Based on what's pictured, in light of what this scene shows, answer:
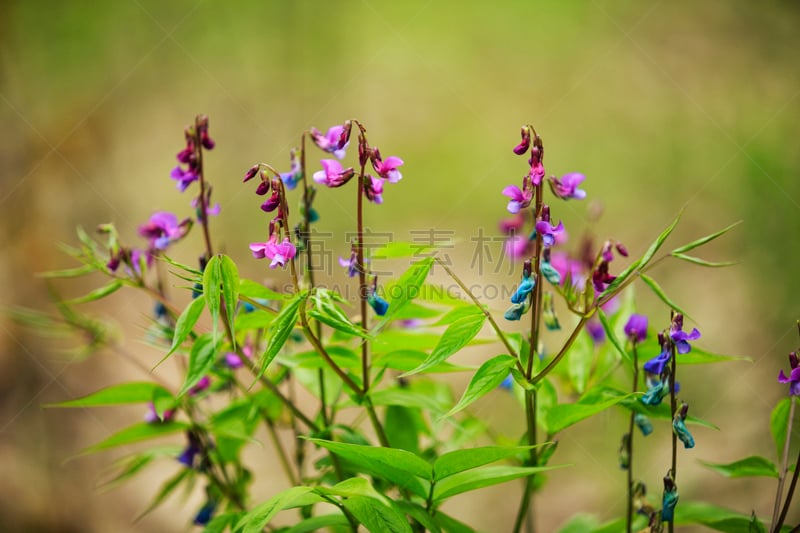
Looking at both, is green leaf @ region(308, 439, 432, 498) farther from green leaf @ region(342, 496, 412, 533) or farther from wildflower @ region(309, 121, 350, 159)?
wildflower @ region(309, 121, 350, 159)

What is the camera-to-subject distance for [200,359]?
886 millimetres

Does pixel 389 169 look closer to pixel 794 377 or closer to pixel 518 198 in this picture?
pixel 518 198

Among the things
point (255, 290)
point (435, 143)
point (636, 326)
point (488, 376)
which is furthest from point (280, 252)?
point (435, 143)

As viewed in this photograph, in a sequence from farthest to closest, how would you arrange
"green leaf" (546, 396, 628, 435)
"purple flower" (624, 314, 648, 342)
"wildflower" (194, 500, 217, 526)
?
"wildflower" (194, 500, 217, 526), "purple flower" (624, 314, 648, 342), "green leaf" (546, 396, 628, 435)

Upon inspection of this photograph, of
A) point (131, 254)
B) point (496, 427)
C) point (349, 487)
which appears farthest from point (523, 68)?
point (349, 487)

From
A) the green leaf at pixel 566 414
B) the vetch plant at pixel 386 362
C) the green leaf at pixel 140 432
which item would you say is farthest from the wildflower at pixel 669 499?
the green leaf at pixel 140 432

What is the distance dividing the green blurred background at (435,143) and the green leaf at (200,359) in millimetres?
1744

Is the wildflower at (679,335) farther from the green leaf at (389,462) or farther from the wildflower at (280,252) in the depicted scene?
the wildflower at (280,252)

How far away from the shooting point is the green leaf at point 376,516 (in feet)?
2.45

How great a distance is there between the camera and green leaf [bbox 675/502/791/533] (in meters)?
0.90

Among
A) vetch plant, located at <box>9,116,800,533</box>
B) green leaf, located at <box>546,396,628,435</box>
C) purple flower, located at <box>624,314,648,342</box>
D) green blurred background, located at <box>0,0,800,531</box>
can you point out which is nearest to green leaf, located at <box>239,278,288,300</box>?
vetch plant, located at <box>9,116,800,533</box>

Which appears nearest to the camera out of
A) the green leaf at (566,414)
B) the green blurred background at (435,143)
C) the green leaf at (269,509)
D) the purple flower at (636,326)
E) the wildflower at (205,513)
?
the green leaf at (269,509)

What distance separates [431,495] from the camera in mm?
841

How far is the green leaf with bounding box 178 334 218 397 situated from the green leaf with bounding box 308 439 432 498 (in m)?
0.18
